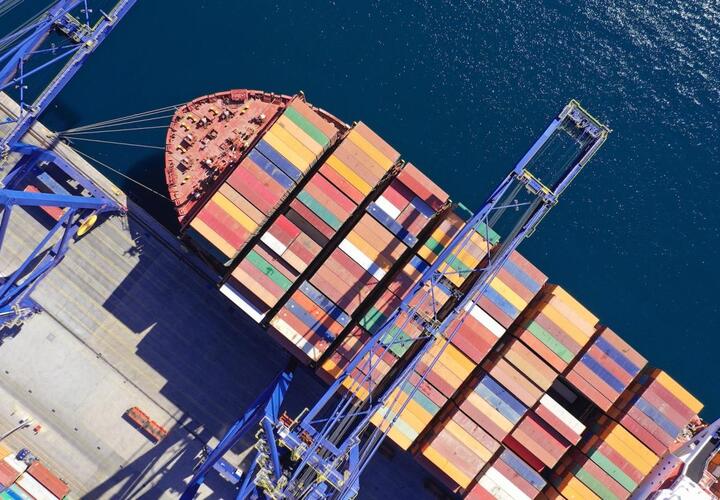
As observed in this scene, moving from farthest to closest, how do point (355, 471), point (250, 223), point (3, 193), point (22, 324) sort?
1. point (22, 324)
2. point (250, 223)
3. point (355, 471)
4. point (3, 193)

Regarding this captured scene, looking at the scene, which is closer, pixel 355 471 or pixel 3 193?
pixel 3 193

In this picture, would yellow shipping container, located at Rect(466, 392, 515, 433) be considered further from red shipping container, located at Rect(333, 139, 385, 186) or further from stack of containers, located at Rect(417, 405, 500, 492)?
red shipping container, located at Rect(333, 139, 385, 186)

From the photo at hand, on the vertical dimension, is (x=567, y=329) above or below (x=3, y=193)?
above

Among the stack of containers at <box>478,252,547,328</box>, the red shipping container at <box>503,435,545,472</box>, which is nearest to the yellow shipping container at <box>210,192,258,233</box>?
the stack of containers at <box>478,252,547,328</box>

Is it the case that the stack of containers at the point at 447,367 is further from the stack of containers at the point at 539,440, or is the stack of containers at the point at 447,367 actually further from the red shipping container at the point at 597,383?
the red shipping container at the point at 597,383

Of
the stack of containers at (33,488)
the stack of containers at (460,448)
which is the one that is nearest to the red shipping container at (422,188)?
the stack of containers at (460,448)

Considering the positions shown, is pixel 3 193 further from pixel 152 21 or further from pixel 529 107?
pixel 529 107

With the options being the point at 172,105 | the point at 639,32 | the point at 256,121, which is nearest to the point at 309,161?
the point at 256,121

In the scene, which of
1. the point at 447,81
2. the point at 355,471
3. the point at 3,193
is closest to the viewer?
the point at 3,193
